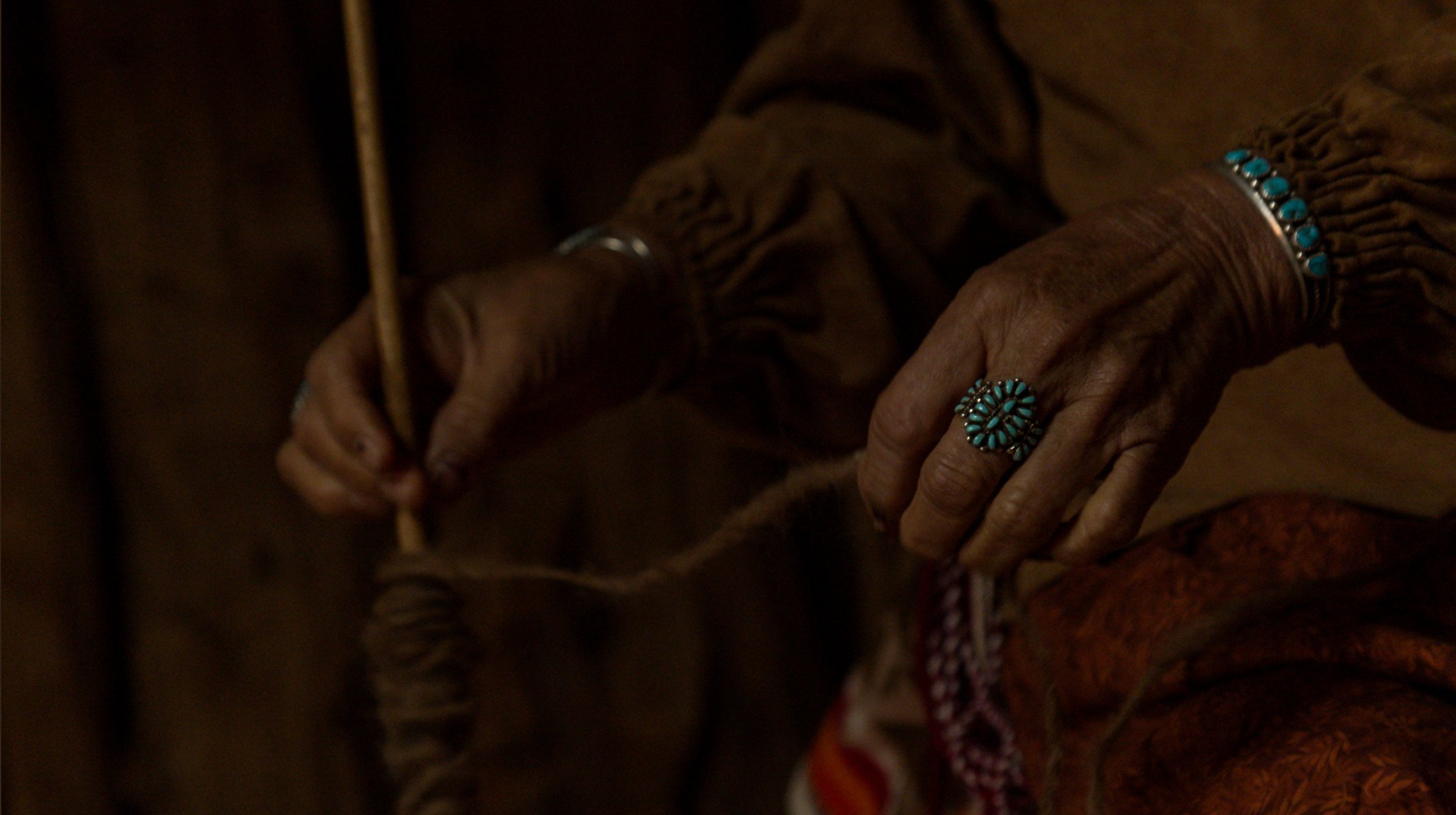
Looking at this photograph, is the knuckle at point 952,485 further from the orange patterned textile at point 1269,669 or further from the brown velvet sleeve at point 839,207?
the brown velvet sleeve at point 839,207

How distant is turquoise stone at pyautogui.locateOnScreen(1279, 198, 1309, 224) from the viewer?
0.59m

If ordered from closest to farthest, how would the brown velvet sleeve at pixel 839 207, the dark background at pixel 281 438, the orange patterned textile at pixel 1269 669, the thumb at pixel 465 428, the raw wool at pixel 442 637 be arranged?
the orange patterned textile at pixel 1269 669, the raw wool at pixel 442 637, the thumb at pixel 465 428, the brown velvet sleeve at pixel 839 207, the dark background at pixel 281 438

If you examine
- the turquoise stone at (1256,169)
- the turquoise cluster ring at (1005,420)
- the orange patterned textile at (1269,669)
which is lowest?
the orange patterned textile at (1269,669)

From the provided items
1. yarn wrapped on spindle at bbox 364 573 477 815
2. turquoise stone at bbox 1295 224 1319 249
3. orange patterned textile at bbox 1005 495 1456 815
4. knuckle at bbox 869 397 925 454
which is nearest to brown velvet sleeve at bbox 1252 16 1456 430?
turquoise stone at bbox 1295 224 1319 249

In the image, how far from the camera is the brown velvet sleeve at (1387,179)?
59 centimetres

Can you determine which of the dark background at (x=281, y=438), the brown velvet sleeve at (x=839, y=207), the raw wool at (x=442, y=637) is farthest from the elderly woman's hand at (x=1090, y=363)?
the dark background at (x=281, y=438)

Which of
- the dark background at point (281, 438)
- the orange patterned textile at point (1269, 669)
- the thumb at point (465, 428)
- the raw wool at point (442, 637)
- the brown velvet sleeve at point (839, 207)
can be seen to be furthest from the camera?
the dark background at point (281, 438)

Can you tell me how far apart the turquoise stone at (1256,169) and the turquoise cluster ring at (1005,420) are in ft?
0.57

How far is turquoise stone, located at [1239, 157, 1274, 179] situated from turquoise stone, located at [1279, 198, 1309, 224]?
0.8 inches

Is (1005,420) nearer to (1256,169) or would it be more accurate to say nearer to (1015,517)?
(1015,517)

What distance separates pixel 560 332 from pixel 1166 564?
44cm

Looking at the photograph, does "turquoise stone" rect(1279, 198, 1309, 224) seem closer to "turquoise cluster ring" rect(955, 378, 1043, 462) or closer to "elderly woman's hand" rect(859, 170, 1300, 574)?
"elderly woman's hand" rect(859, 170, 1300, 574)

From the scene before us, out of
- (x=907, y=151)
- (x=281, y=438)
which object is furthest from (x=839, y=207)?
(x=281, y=438)

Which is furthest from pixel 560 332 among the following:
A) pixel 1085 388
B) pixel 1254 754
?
pixel 1254 754
